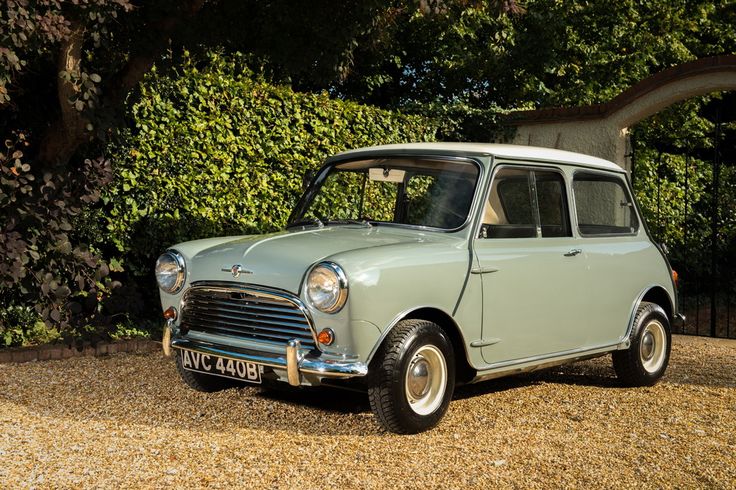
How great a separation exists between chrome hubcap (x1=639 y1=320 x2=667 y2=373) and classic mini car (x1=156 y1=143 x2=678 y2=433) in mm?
25

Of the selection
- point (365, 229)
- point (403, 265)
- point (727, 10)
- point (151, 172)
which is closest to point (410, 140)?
point (151, 172)

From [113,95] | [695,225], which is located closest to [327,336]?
[113,95]

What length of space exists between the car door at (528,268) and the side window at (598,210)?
290 mm

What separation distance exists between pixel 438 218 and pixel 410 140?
5.65 m

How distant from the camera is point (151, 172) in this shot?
8039 mm

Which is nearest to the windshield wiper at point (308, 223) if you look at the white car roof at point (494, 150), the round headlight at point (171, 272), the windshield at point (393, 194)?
the windshield at point (393, 194)

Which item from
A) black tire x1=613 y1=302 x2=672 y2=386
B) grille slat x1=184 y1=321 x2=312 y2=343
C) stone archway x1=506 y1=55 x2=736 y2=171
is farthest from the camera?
stone archway x1=506 y1=55 x2=736 y2=171

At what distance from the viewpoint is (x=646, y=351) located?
660 centimetres

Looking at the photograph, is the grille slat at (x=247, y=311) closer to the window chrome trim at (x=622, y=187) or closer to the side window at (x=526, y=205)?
the side window at (x=526, y=205)

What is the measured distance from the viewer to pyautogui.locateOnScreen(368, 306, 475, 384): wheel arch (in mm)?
4668

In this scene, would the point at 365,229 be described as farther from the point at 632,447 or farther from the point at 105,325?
the point at 105,325

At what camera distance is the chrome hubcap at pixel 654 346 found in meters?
6.59

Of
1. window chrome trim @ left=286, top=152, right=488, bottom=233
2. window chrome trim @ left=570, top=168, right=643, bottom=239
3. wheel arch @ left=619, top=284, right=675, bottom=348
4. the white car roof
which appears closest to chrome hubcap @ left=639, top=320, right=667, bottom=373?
wheel arch @ left=619, top=284, right=675, bottom=348

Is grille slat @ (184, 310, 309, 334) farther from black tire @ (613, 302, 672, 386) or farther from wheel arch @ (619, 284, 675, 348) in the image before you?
wheel arch @ (619, 284, 675, 348)
